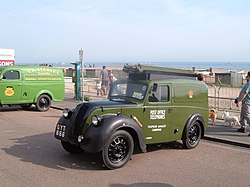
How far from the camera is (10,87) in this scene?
14227 mm

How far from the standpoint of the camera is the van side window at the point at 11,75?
46.8 feet

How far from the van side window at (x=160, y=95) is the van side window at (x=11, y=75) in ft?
29.0

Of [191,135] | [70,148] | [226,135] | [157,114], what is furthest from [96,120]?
[226,135]

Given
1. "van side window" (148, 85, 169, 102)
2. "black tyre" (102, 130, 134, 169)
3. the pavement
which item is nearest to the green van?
the pavement

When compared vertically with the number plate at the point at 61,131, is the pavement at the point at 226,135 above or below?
below

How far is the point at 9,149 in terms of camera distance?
780 cm

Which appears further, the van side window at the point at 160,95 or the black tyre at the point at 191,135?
the black tyre at the point at 191,135

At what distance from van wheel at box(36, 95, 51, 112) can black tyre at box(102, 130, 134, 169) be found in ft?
29.8

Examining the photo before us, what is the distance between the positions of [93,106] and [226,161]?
3.03m

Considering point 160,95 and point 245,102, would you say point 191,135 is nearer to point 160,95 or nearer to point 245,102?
point 160,95

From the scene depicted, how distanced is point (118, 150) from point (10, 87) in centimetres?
914

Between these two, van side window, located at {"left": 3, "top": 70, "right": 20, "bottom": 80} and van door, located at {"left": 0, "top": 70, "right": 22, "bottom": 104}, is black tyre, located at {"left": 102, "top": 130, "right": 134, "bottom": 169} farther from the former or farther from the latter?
van side window, located at {"left": 3, "top": 70, "right": 20, "bottom": 80}

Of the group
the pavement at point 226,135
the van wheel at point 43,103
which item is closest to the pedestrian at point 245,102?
the pavement at point 226,135

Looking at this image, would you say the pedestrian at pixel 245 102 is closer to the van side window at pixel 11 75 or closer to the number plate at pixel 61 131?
the number plate at pixel 61 131
